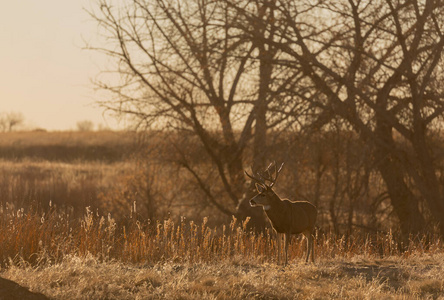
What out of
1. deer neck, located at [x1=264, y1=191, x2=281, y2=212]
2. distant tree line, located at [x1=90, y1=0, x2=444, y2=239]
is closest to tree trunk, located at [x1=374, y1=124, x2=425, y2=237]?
distant tree line, located at [x1=90, y1=0, x2=444, y2=239]

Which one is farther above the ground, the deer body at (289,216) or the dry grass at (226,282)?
the deer body at (289,216)

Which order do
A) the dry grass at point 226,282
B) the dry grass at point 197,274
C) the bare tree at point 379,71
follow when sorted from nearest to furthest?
1. the dry grass at point 226,282
2. the dry grass at point 197,274
3. the bare tree at point 379,71

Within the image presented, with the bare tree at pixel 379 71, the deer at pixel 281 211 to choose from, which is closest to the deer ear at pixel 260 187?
the deer at pixel 281 211

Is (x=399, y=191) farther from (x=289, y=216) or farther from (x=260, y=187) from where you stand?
(x=260, y=187)

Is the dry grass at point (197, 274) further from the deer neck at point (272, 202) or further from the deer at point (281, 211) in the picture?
the deer neck at point (272, 202)

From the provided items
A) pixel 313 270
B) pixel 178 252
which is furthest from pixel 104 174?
pixel 313 270

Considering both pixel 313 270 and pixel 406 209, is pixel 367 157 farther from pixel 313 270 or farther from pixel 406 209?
pixel 313 270

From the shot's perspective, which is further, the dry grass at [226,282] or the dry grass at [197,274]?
the dry grass at [197,274]

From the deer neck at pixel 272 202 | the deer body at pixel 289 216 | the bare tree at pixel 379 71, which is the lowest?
the deer body at pixel 289 216

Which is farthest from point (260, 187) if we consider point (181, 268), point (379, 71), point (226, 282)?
point (379, 71)

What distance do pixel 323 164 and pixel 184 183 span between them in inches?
222

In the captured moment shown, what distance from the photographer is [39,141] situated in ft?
153

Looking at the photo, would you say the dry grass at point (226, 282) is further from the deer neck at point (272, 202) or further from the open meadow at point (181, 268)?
the deer neck at point (272, 202)

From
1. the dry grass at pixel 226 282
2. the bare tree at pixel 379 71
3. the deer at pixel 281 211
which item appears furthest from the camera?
the bare tree at pixel 379 71
